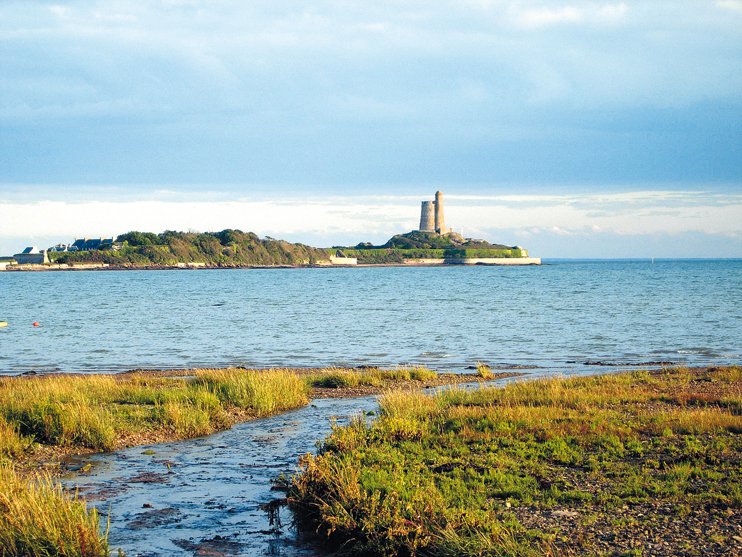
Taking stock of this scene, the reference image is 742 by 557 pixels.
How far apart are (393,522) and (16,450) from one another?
7521 millimetres

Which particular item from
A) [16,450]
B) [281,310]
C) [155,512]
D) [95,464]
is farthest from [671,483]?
[281,310]

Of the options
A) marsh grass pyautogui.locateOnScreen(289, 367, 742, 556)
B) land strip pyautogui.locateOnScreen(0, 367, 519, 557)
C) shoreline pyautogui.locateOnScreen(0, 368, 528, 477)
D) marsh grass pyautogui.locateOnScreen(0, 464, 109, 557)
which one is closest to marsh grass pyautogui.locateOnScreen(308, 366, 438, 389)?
land strip pyautogui.locateOnScreen(0, 367, 519, 557)

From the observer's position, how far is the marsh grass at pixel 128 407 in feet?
41.5

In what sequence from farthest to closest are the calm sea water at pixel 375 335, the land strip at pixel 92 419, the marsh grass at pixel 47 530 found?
the calm sea water at pixel 375 335
the land strip at pixel 92 419
the marsh grass at pixel 47 530

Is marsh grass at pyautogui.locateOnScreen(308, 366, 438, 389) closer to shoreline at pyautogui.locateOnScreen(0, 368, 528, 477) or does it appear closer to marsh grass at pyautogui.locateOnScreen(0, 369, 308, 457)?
shoreline at pyautogui.locateOnScreen(0, 368, 528, 477)

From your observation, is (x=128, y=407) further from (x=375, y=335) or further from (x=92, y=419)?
(x=375, y=335)

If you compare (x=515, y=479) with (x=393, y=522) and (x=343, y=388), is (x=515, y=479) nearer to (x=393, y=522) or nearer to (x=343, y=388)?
(x=393, y=522)

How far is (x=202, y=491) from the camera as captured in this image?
10.2 metres

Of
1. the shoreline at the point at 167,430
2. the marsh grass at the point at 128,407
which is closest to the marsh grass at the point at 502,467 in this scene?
the marsh grass at the point at 128,407

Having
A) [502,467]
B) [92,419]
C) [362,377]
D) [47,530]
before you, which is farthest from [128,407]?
[502,467]

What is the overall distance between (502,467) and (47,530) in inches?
246

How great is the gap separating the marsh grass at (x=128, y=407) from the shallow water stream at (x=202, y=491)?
0.63 meters

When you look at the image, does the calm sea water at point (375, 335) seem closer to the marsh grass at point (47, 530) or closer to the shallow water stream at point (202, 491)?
the shallow water stream at point (202, 491)

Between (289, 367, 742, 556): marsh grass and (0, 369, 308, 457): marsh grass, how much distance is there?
3.78 m
